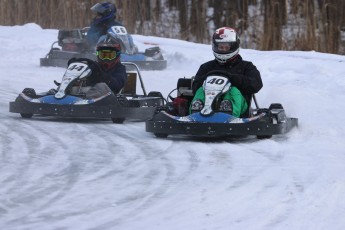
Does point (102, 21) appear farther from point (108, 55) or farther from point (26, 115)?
point (26, 115)

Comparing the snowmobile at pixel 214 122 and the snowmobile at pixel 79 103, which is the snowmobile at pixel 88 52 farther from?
the snowmobile at pixel 214 122

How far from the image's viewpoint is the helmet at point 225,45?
33.3ft

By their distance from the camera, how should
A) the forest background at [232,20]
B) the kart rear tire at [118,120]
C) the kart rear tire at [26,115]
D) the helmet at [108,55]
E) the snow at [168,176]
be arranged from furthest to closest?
1. the forest background at [232,20]
2. the helmet at [108,55]
3. the kart rear tire at [26,115]
4. the kart rear tire at [118,120]
5. the snow at [168,176]

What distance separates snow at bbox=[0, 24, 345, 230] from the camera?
5.70 meters

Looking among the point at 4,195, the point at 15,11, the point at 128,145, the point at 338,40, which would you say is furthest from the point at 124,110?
the point at 15,11

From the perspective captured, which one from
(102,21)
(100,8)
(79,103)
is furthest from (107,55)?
(102,21)

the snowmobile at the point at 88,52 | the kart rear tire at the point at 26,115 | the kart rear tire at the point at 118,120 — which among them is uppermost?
the snowmobile at the point at 88,52

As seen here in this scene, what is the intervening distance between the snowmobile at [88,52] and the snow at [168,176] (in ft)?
17.6

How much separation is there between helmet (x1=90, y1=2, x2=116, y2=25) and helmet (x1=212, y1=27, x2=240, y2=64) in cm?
822

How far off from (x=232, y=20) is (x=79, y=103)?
38.8 feet

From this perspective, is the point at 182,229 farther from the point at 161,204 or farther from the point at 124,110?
the point at 124,110

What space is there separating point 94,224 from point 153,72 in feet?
40.8

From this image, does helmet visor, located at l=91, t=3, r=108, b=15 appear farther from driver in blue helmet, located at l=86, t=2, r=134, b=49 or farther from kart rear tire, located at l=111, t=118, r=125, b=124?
kart rear tire, located at l=111, t=118, r=125, b=124

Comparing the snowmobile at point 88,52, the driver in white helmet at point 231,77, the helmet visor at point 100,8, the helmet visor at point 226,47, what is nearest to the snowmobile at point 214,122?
the driver in white helmet at point 231,77
